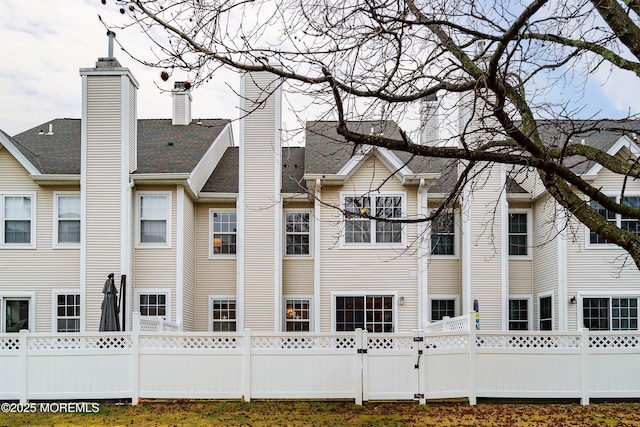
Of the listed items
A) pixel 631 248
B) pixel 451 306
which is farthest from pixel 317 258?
A: pixel 631 248

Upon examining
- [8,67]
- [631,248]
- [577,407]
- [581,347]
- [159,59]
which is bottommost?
[577,407]

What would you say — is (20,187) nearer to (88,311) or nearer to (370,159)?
(88,311)

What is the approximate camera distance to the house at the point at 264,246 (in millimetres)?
20422

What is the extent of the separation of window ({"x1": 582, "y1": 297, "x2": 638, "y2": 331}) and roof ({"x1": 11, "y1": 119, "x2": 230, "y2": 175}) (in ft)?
38.1

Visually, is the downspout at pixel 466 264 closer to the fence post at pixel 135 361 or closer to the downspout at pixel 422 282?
the downspout at pixel 422 282

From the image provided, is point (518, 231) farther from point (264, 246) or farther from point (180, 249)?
point (180, 249)

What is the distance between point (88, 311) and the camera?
65.8 feet

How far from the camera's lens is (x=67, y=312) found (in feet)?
68.1

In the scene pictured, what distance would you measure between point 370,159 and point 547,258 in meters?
5.79

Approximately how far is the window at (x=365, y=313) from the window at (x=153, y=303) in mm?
4735

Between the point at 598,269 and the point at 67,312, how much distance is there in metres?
14.7

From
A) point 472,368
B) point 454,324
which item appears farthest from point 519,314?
point 472,368

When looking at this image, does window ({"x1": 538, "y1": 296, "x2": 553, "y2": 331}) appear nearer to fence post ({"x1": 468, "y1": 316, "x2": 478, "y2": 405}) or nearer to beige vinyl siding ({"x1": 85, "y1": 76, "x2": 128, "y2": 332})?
fence post ({"x1": 468, "y1": 316, "x2": 478, "y2": 405})

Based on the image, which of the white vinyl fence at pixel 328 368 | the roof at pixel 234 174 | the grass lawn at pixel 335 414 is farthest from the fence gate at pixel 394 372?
the roof at pixel 234 174
